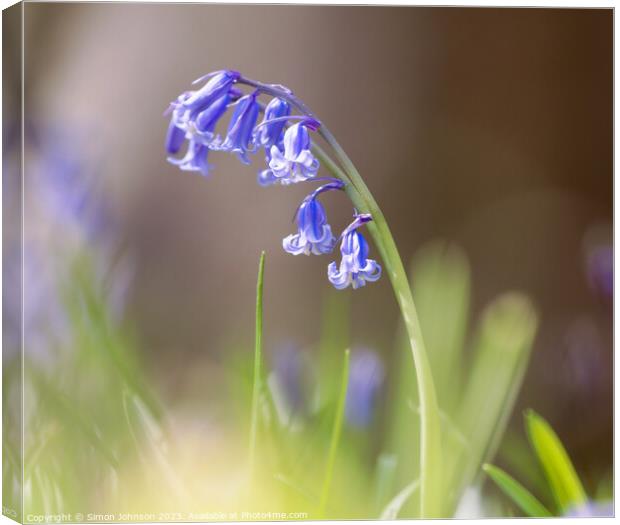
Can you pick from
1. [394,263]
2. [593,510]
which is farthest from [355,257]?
[593,510]

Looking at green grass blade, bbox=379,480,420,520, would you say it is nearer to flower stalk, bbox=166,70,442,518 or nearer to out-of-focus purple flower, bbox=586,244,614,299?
flower stalk, bbox=166,70,442,518

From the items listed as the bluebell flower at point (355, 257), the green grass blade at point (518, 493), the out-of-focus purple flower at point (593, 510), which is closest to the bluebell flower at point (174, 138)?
the bluebell flower at point (355, 257)

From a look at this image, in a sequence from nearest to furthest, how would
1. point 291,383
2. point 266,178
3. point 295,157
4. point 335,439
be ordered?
point 295,157
point 335,439
point 266,178
point 291,383

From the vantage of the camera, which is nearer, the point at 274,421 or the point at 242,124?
the point at 242,124

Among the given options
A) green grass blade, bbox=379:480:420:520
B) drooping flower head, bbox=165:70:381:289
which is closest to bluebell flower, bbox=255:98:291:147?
drooping flower head, bbox=165:70:381:289

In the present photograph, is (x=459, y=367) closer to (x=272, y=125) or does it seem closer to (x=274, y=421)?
(x=274, y=421)

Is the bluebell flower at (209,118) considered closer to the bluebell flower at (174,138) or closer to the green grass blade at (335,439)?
the bluebell flower at (174,138)
